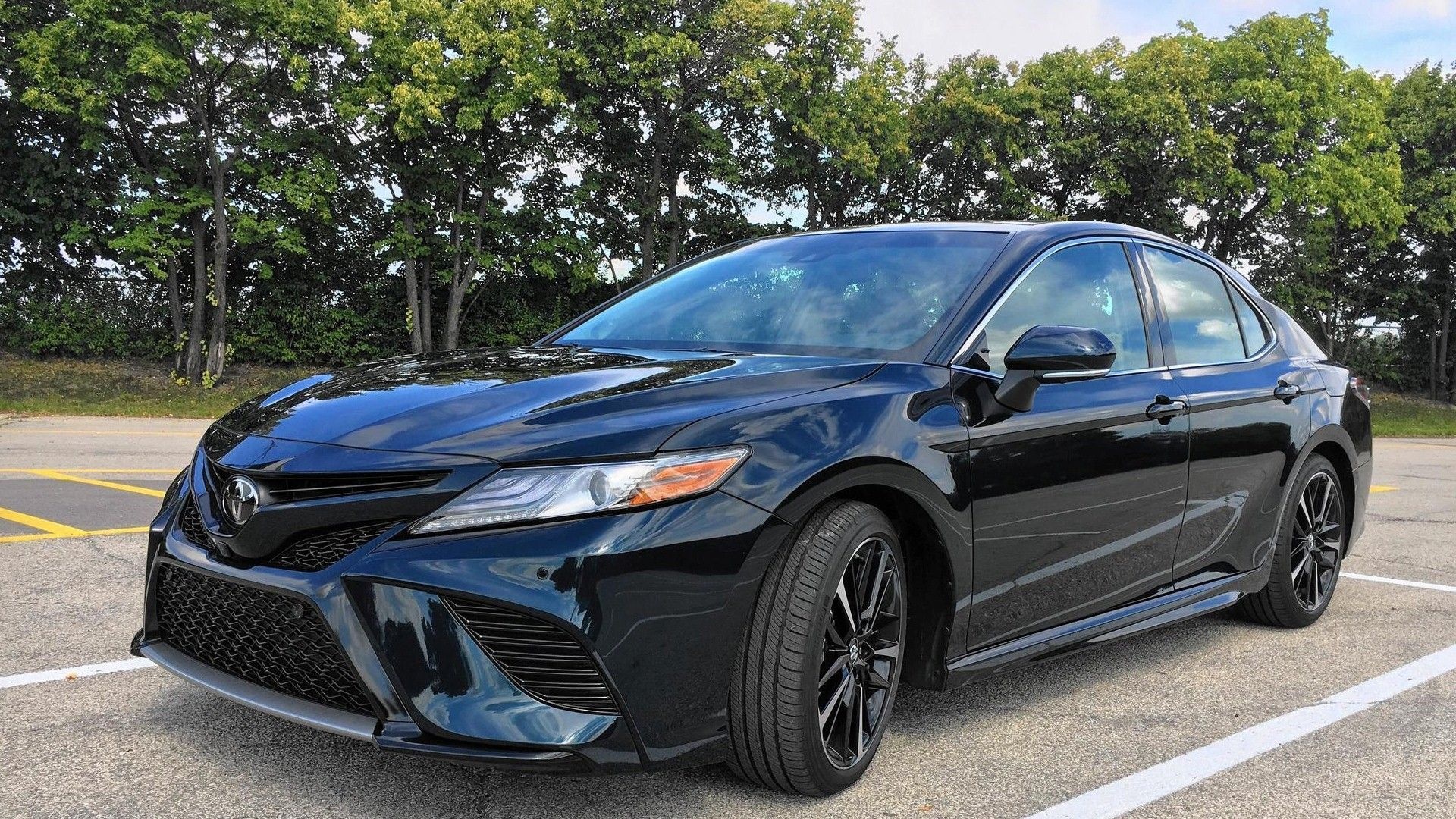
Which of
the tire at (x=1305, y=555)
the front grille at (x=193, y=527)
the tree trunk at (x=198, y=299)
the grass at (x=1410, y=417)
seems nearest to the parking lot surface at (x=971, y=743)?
the tire at (x=1305, y=555)

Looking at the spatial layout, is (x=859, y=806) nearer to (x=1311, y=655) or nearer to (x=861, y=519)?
(x=861, y=519)

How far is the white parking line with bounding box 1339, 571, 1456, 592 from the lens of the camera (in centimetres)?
595

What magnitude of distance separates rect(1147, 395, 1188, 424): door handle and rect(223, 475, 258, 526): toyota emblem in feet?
9.09

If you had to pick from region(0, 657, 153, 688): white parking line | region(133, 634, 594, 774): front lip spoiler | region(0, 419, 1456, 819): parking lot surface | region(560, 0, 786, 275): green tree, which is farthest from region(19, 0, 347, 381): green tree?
region(133, 634, 594, 774): front lip spoiler

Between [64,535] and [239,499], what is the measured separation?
14.2 ft

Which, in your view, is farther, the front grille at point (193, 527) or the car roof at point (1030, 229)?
the car roof at point (1030, 229)

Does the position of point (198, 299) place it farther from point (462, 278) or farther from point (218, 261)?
point (462, 278)

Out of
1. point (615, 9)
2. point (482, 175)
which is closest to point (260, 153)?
point (482, 175)

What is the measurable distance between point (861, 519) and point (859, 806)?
0.71 metres

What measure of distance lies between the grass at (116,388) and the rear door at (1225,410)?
1688 centimetres

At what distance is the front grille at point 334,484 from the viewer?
8.12ft

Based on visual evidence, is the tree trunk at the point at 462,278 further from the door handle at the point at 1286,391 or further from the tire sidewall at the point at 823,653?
the tire sidewall at the point at 823,653

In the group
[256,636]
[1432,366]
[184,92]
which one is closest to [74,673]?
[256,636]

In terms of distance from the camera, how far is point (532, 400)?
9.00 ft
